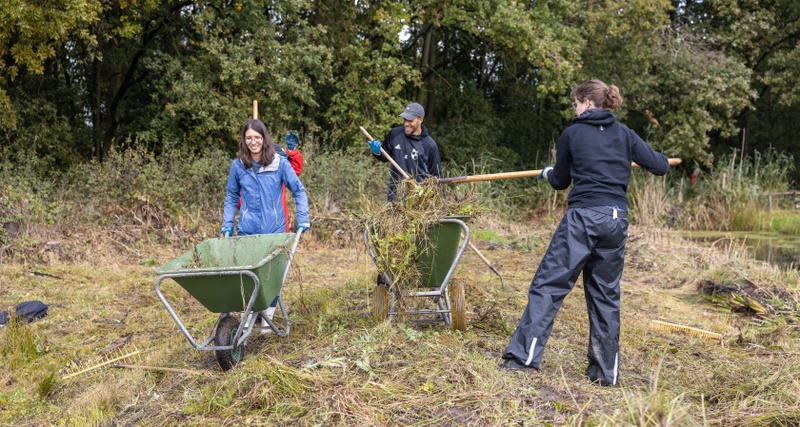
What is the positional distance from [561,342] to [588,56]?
12364 millimetres

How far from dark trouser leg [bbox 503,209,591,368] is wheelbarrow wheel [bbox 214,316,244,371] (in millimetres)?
1514

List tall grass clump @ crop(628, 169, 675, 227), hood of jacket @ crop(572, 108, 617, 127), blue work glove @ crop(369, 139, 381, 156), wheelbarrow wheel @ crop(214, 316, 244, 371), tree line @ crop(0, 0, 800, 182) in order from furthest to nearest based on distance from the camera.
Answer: tree line @ crop(0, 0, 800, 182), tall grass clump @ crop(628, 169, 675, 227), blue work glove @ crop(369, 139, 381, 156), wheelbarrow wheel @ crop(214, 316, 244, 371), hood of jacket @ crop(572, 108, 617, 127)

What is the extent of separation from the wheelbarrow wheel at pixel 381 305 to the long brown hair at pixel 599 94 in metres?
1.65

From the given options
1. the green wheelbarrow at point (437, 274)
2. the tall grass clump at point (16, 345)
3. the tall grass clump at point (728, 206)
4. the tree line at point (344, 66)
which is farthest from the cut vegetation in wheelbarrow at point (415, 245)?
the tall grass clump at point (728, 206)

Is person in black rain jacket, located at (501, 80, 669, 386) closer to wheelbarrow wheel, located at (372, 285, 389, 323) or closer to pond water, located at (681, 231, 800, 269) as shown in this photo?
wheelbarrow wheel, located at (372, 285, 389, 323)

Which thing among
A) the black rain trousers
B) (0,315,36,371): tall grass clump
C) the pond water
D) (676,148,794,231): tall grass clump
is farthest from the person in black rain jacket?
(676,148,794,231): tall grass clump

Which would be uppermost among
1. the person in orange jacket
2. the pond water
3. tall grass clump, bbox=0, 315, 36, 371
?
the person in orange jacket

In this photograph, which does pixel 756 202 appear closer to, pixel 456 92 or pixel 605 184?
pixel 456 92

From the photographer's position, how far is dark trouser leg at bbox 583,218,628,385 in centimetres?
358

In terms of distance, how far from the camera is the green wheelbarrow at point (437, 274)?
13.5 feet

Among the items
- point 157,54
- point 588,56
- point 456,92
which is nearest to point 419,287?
point 157,54

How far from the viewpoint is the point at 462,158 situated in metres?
16.8

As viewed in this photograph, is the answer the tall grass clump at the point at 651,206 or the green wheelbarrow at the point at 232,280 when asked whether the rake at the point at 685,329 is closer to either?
the green wheelbarrow at the point at 232,280

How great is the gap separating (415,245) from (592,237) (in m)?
1.08
